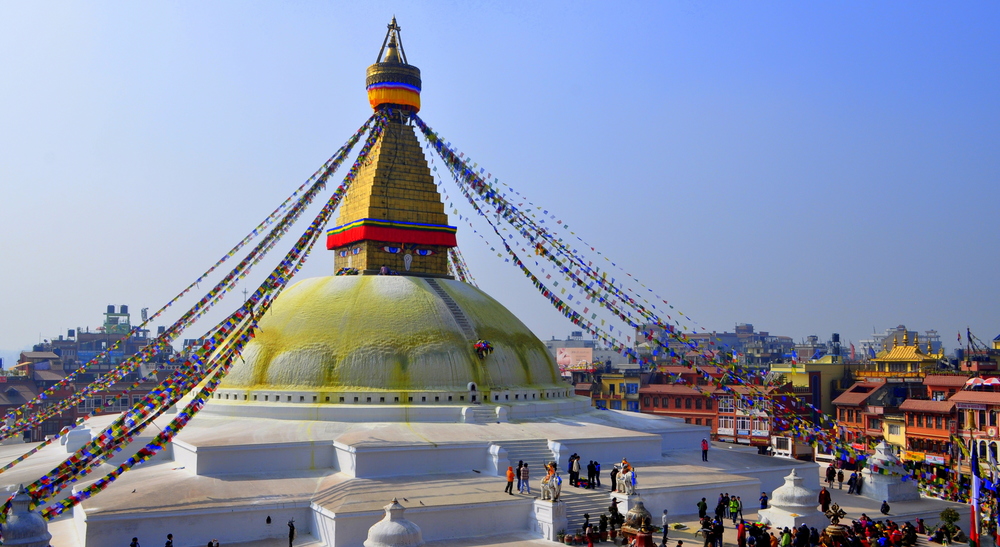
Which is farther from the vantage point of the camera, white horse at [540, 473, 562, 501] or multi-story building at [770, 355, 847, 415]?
multi-story building at [770, 355, 847, 415]

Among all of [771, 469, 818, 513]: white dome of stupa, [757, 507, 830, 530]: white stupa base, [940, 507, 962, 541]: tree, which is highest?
[771, 469, 818, 513]: white dome of stupa

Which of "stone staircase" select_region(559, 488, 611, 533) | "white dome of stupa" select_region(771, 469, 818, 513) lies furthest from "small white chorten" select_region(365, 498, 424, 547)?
"white dome of stupa" select_region(771, 469, 818, 513)

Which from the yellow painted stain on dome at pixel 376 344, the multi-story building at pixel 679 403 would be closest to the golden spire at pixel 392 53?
the yellow painted stain on dome at pixel 376 344

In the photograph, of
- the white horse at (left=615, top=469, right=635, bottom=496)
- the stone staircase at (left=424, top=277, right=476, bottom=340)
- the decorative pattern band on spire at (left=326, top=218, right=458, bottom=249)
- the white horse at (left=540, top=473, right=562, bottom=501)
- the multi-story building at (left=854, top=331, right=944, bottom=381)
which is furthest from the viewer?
the multi-story building at (left=854, top=331, right=944, bottom=381)

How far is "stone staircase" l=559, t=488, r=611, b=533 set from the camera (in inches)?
649

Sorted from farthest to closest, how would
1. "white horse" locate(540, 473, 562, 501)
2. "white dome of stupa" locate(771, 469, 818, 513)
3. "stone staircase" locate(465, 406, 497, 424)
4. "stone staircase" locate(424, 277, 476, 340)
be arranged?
1. "stone staircase" locate(424, 277, 476, 340)
2. "stone staircase" locate(465, 406, 497, 424)
3. "white horse" locate(540, 473, 562, 501)
4. "white dome of stupa" locate(771, 469, 818, 513)

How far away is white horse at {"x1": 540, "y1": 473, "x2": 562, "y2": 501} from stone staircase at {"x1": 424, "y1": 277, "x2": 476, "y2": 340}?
672 cm

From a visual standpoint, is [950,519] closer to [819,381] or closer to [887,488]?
[887,488]

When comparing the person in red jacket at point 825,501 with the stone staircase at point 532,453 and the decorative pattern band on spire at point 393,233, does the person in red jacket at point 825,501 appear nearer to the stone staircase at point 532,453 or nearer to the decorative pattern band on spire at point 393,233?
the stone staircase at point 532,453

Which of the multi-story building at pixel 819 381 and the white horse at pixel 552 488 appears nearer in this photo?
the white horse at pixel 552 488

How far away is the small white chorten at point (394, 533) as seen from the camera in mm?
12977

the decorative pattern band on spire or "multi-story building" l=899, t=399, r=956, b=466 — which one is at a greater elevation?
the decorative pattern band on spire

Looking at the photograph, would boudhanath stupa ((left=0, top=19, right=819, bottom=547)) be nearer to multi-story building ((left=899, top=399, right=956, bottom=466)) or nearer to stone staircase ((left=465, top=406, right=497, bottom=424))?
stone staircase ((left=465, top=406, right=497, bottom=424))

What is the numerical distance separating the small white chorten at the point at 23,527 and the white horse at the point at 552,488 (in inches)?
335
